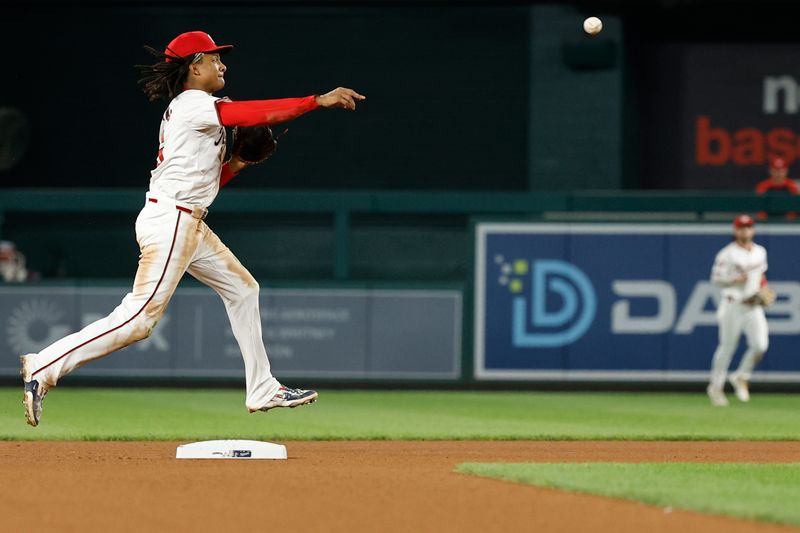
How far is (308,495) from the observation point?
6.82m

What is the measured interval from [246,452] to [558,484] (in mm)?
1853

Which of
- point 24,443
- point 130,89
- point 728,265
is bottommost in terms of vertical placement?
point 24,443

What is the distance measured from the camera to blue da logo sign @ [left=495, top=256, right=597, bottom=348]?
52.8 feet

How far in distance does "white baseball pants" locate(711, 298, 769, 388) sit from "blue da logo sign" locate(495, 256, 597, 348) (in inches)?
69.3

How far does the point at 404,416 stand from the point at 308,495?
238 inches

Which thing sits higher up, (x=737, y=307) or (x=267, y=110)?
(x=267, y=110)

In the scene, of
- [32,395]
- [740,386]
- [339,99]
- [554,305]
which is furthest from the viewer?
[554,305]

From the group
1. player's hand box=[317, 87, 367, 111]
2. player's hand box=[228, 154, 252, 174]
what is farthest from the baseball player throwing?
player's hand box=[228, 154, 252, 174]

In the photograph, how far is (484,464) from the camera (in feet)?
27.5

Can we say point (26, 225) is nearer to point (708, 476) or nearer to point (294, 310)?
point (294, 310)

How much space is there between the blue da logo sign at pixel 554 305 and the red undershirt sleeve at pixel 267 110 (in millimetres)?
8618

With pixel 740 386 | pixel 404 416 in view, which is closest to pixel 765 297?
pixel 740 386

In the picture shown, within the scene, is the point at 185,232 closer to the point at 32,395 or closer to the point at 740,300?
the point at 32,395

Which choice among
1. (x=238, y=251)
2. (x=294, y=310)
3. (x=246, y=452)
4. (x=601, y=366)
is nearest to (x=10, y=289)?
(x=294, y=310)
